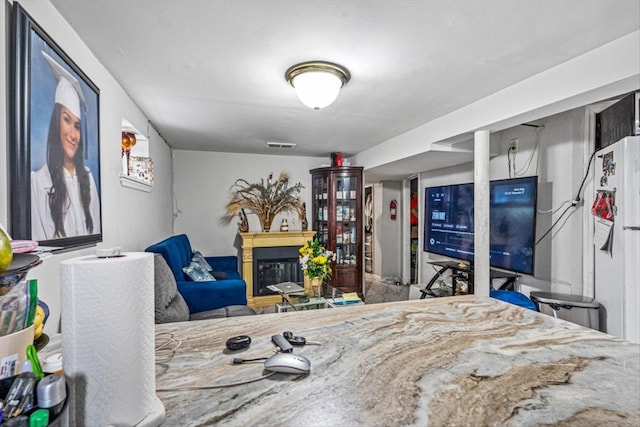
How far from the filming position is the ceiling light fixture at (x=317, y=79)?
197 cm

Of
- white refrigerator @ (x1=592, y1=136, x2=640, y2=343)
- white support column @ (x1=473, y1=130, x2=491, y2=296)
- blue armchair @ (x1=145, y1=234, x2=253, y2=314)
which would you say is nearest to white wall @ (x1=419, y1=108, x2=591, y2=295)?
white refrigerator @ (x1=592, y1=136, x2=640, y2=343)

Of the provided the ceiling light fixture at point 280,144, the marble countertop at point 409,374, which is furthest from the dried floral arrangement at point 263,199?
the marble countertop at point 409,374

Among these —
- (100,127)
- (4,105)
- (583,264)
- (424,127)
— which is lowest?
(583,264)

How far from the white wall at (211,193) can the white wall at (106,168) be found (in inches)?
36.8

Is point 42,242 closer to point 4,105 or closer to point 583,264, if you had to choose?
point 4,105

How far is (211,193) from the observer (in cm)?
485

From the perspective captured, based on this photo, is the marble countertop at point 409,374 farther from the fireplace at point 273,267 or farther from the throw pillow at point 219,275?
the fireplace at point 273,267

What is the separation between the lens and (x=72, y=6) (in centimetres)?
142

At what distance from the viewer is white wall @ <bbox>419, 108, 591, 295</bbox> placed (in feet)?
9.22

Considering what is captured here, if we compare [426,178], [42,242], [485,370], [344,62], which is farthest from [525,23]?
[426,178]

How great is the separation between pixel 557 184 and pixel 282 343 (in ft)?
10.6

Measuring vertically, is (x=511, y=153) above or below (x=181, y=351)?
above

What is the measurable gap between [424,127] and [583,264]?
191cm

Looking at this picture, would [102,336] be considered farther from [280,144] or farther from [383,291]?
[383,291]
